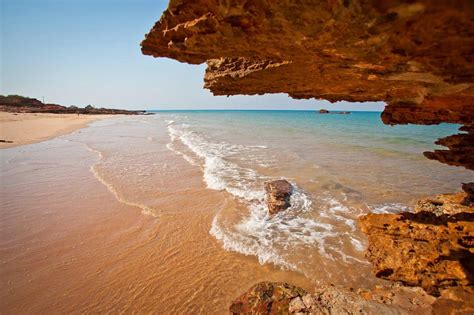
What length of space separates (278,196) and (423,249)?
4.28 metres

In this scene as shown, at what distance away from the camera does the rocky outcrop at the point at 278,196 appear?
301 inches

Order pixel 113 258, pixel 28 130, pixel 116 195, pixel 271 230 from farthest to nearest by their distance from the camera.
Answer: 1. pixel 28 130
2. pixel 116 195
3. pixel 271 230
4. pixel 113 258

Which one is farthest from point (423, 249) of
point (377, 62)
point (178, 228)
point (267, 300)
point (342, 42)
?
point (178, 228)

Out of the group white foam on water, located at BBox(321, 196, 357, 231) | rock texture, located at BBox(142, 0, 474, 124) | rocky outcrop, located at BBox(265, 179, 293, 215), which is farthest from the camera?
rocky outcrop, located at BBox(265, 179, 293, 215)

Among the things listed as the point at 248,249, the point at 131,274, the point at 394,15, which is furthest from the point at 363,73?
the point at 131,274

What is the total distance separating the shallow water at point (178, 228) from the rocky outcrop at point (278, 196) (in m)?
0.30

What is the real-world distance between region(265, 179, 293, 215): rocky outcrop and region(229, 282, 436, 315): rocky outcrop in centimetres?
374

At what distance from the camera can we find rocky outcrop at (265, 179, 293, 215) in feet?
25.1

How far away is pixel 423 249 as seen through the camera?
4449 millimetres

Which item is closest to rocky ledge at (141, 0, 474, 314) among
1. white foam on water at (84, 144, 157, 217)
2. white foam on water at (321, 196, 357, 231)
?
white foam on water at (321, 196, 357, 231)

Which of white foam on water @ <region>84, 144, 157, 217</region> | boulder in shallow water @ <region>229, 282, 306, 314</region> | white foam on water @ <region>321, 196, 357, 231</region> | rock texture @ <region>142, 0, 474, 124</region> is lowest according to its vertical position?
white foam on water @ <region>321, 196, 357, 231</region>

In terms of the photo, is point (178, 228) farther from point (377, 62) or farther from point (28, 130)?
point (28, 130)

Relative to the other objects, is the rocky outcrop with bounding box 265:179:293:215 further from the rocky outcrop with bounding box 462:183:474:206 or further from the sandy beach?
the sandy beach

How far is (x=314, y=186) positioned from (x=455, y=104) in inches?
257
